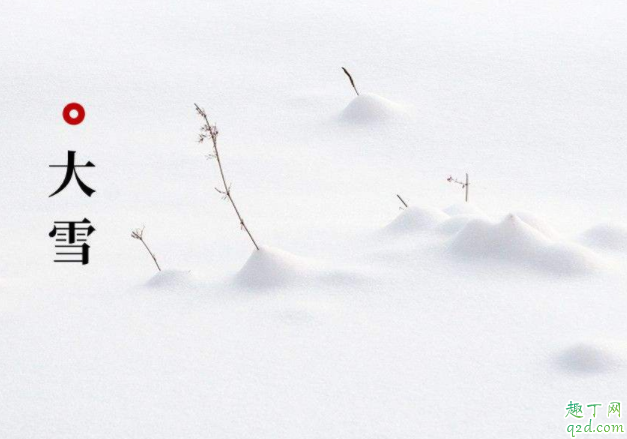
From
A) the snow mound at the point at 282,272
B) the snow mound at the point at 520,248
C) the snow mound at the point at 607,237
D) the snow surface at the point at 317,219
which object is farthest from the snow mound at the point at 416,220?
the snow mound at the point at 607,237

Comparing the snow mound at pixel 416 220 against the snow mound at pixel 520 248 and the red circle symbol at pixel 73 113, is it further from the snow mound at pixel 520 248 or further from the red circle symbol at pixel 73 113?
the red circle symbol at pixel 73 113

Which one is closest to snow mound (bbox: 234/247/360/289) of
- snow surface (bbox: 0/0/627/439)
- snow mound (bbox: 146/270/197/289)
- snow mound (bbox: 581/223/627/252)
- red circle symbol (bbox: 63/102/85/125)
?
snow surface (bbox: 0/0/627/439)

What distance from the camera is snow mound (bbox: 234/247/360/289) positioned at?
3934mm

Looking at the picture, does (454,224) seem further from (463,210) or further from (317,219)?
(317,219)

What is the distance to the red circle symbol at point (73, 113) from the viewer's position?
6.95 m

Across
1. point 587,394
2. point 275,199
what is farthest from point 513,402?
point 275,199

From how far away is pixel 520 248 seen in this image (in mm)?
3986

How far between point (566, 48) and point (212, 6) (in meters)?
3.51

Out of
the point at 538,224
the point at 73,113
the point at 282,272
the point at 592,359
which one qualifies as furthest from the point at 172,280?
the point at 73,113

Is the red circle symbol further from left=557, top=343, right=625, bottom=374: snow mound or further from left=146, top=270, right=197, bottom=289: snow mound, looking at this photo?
left=557, top=343, right=625, bottom=374: snow mound

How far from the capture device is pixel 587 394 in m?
3.10

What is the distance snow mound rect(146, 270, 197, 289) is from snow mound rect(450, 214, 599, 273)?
46.1 inches

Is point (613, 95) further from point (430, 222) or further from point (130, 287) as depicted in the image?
point (130, 287)

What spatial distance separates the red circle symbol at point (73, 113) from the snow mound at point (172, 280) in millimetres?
3104
